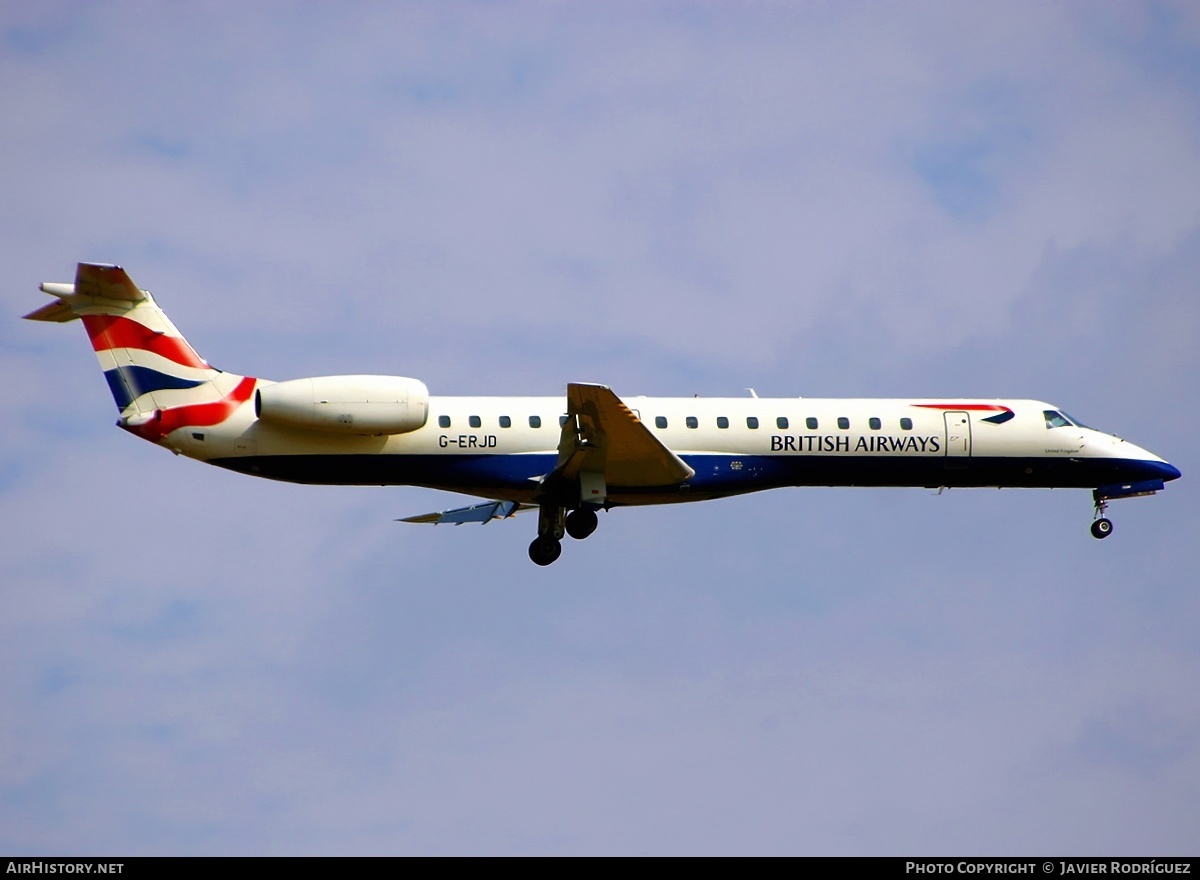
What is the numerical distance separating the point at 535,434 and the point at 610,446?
1778 millimetres

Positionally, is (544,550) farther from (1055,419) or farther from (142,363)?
(1055,419)

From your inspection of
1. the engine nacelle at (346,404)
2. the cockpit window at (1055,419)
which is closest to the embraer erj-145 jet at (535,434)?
the engine nacelle at (346,404)

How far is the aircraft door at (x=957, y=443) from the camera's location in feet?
101

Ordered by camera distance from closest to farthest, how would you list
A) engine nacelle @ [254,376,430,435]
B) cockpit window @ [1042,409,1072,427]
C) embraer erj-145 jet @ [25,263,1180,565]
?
engine nacelle @ [254,376,430,435] → embraer erj-145 jet @ [25,263,1180,565] → cockpit window @ [1042,409,1072,427]

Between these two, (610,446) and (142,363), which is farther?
(142,363)

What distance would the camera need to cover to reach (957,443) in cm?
3078

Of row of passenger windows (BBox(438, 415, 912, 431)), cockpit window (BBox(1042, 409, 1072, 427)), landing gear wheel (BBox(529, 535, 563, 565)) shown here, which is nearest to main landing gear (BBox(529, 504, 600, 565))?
landing gear wheel (BBox(529, 535, 563, 565))

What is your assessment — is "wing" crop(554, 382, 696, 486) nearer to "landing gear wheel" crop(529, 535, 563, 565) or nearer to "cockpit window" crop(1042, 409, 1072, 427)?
"landing gear wheel" crop(529, 535, 563, 565)

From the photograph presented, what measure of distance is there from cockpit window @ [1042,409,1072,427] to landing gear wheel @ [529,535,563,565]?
33.1 feet

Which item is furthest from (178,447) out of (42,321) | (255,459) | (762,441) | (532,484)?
(762,441)

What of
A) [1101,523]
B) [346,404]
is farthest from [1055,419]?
[346,404]

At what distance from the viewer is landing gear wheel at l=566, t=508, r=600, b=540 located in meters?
29.0

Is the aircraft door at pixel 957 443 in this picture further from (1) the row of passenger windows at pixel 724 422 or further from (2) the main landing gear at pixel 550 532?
(2) the main landing gear at pixel 550 532

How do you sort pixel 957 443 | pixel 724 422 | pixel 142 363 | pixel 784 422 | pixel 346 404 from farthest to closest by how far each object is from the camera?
pixel 957 443 → pixel 784 422 → pixel 724 422 → pixel 142 363 → pixel 346 404
